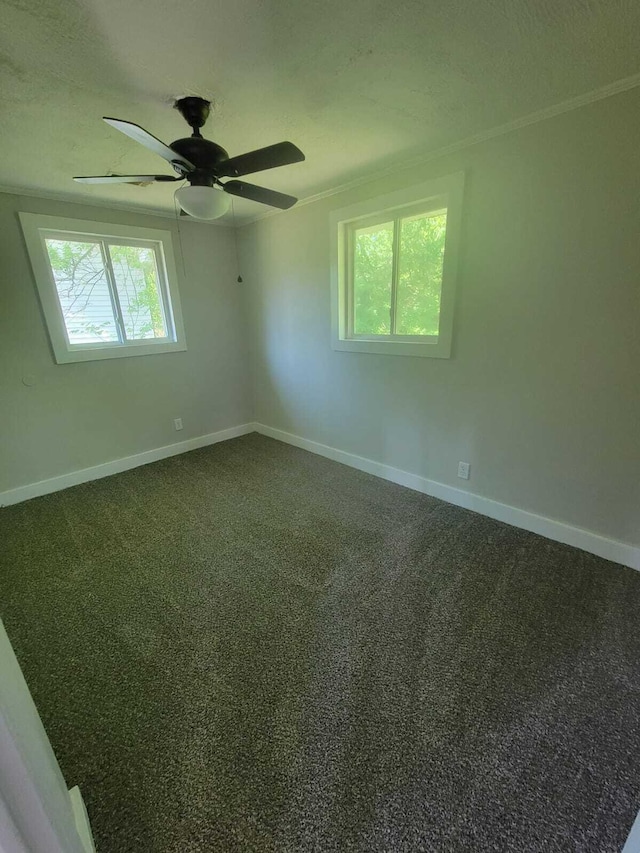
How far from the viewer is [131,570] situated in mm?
2082

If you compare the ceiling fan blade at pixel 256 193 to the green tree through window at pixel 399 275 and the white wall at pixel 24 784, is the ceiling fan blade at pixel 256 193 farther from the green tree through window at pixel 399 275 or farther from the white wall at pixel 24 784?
the white wall at pixel 24 784

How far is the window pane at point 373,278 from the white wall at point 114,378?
64.1 inches

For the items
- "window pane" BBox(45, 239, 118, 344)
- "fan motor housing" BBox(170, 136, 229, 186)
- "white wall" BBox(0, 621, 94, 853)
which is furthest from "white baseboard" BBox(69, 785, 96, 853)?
"window pane" BBox(45, 239, 118, 344)

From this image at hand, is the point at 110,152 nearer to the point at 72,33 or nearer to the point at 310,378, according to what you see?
the point at 72,33

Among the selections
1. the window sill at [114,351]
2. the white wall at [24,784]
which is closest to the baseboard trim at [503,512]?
the window sill at [114,351]

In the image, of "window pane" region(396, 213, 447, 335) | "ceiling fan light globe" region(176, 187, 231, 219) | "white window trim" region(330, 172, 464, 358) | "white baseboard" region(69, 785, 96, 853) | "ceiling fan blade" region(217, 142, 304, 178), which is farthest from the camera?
"window pane" region(396, 213, 447, 335)

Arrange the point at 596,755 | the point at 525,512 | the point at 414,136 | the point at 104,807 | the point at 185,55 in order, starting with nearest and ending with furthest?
the point at 104,807 < the point at 596,755 < the point at 185,55 < the point at 414,136 < the point at 525,512

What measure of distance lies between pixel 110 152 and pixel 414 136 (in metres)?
1.78

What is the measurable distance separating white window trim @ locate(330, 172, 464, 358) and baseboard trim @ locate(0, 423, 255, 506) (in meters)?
1.83

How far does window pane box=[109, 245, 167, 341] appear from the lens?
10.5 ft

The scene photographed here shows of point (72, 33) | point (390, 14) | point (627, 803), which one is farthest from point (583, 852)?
point (72, 33)

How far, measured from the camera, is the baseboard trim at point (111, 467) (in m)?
2.88

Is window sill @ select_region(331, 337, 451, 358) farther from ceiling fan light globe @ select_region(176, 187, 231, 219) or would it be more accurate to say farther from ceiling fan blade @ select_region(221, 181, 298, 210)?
ceiling fan light globe @ select_region(176, 187, 231, 219)

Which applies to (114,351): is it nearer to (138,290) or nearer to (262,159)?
(138,290)
